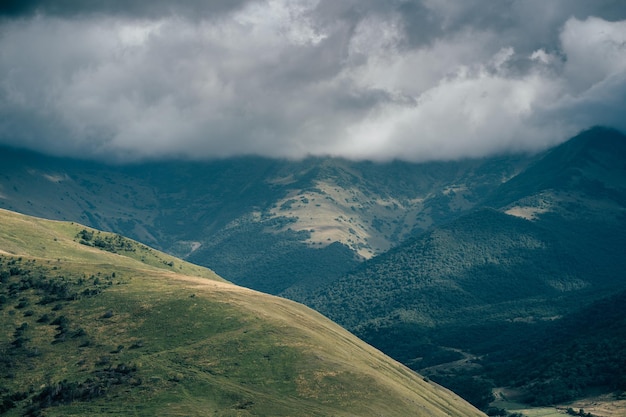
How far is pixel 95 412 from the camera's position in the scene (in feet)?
649

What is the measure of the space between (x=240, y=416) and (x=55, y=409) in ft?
164

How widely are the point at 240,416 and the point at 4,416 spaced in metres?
62.4

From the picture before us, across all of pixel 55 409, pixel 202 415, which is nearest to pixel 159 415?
pixel 202 415

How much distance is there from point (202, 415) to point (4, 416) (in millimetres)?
52336

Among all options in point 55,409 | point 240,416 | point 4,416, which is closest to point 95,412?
point 55,409

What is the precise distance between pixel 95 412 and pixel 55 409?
38.1 ft

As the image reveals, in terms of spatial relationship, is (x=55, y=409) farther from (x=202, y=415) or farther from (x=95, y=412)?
(x=202, y=415)

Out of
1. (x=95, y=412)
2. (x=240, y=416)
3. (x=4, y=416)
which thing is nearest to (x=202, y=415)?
(x=240, y=416)

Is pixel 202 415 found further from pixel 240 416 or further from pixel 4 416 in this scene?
pixel 4 416

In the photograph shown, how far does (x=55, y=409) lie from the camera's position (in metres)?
200

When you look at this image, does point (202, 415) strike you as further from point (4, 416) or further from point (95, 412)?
point (4, 416)

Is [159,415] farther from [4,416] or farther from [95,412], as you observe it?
[4,416]

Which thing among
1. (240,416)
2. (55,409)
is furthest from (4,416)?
(240,416)
